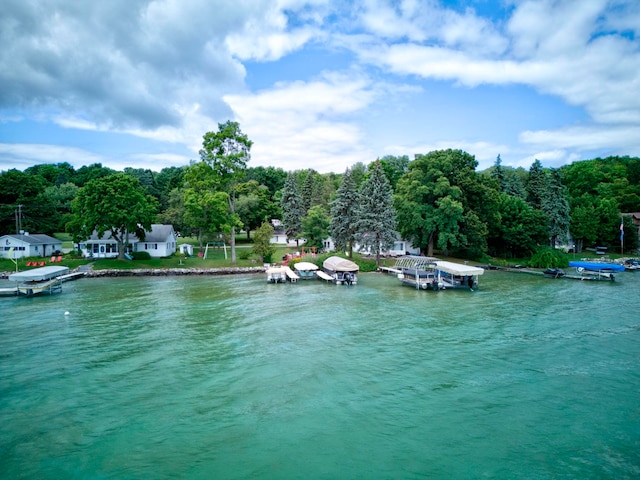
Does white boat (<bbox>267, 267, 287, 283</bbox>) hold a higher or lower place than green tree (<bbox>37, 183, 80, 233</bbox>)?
lower

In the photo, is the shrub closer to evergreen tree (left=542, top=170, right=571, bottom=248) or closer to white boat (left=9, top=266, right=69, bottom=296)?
evergreen tree (left=542, top=170, right=571, bottom=248)

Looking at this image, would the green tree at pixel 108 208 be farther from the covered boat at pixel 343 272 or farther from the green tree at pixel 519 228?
the green tree at pixel 519 228

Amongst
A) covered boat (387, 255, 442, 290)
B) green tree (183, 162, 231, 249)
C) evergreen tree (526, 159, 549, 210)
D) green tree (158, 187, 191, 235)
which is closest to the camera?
covered boat (387, 255, 442, 290)

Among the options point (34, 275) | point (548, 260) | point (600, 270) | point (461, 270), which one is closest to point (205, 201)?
point (34, 275)

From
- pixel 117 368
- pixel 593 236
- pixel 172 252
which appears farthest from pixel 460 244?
pixel 117 368

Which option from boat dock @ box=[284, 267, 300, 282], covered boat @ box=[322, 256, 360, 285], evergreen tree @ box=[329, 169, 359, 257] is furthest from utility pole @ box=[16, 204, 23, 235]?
covered boat @ box=[322, 256, 360, 285]

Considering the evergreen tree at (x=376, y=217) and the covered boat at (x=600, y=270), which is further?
Result: the evergreen tree at (x=376, y=217)

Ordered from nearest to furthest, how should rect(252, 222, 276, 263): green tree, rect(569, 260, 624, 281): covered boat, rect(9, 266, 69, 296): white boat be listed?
rect(9, 266, 69, 296): white boat < rect(569, 260, 624, 281): covered boat < rect(252, 222, 276, 263): green tree

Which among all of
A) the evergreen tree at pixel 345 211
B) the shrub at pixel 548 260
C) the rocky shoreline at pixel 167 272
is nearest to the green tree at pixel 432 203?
the evergreen tree at pixel 345 211
